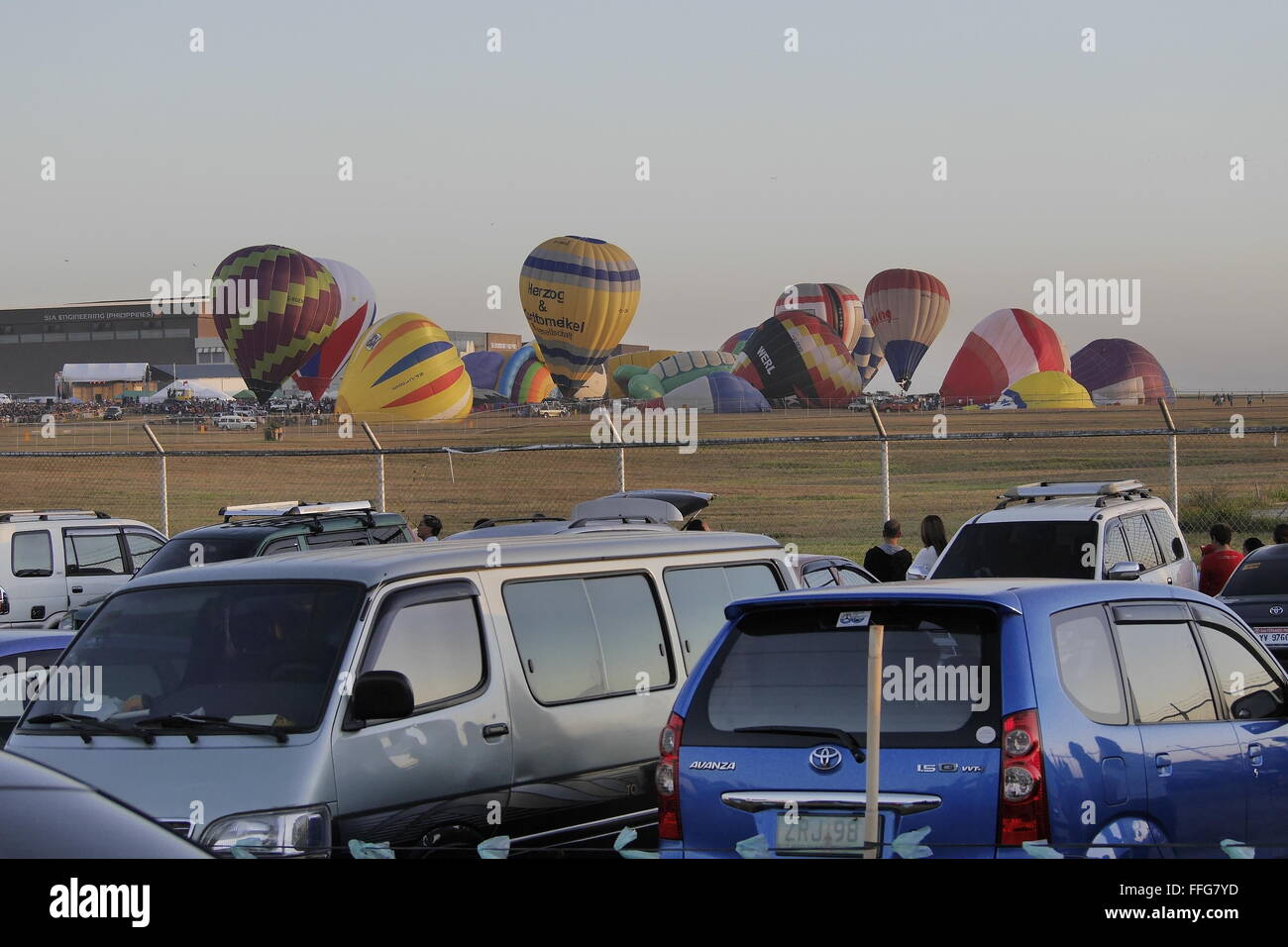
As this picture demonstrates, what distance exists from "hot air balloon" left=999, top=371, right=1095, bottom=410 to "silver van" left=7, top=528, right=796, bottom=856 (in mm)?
76718

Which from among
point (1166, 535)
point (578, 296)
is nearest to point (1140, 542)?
point (1166, 535)

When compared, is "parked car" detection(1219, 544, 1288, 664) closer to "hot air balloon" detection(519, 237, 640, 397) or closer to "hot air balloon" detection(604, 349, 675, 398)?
"hot air balloon" detection(519, 237, 640, 397)

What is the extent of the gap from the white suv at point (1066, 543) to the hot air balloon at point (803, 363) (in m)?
76.7

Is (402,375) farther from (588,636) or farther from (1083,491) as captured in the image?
(588,636)

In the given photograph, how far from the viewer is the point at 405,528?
52.8 ft

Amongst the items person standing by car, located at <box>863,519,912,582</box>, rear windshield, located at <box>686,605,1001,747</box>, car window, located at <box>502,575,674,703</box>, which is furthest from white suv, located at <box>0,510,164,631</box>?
rear windshield, located at <box>686,605,1001,747</box>

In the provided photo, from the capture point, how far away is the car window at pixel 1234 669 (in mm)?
6867

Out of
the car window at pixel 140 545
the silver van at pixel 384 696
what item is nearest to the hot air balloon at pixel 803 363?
the car window at pixel 140 545

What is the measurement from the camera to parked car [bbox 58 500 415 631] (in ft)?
47.4

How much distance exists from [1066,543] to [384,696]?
8952mm

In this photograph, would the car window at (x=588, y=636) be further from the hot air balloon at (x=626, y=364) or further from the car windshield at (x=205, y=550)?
the hot air balloon at (x=626, y=364)
